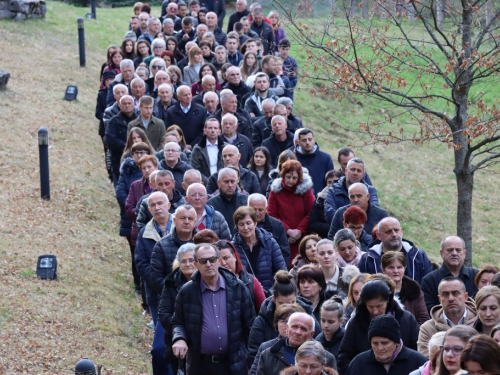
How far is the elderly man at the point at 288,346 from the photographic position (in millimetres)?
7727

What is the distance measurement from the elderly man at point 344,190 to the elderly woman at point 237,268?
3.05 meters

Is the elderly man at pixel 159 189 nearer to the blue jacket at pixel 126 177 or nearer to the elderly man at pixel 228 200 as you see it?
the elderly man at pixel 228 200

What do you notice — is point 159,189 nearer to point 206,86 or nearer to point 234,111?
point 234,111

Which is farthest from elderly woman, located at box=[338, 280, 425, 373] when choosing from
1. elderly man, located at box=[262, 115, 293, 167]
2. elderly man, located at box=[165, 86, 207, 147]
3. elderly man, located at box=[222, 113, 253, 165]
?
elderly man, located at box=[165, 86, 207, 147]

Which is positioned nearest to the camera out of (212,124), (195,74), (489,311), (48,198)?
(489,311)

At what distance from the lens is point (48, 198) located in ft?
53.3

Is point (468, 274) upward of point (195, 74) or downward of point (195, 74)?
downward

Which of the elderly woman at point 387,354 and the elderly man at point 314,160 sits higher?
the elderly man at point 314,160

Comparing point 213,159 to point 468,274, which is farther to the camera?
point 213,159

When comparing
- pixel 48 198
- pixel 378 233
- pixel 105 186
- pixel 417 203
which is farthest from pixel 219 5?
pixel 378 233

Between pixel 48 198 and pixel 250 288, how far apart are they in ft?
25.1

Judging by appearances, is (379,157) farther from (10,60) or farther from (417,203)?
(10,60)

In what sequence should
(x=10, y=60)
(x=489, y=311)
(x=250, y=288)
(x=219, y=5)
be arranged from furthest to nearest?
1. (x=219, y=5)
2. (x=10, y=60)
3. (x=250, y=288)
4. (x=489, y=311)

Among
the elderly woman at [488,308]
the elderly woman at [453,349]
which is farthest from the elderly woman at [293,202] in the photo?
the elderly woman at [453,349]
